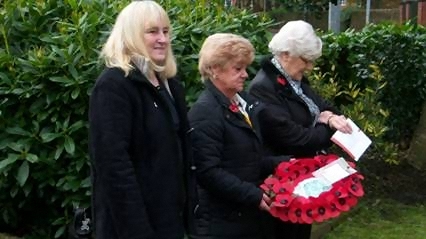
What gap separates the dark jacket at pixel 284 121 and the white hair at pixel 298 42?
0.13 metres

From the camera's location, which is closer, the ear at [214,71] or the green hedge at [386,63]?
the ear at [214,71]

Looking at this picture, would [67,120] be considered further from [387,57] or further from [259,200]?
[387,57]

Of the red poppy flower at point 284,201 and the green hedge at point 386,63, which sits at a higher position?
the red poppy flower at point 284,201

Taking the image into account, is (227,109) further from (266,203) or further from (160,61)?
(160,61)

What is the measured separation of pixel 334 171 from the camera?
4344mm

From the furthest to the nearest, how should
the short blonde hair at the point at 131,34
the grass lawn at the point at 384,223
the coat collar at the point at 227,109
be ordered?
1. the grass lawn at the point at 384,223
2. the coat collar at the point at 227,109
3. the short blonde hair at the point at 131,34

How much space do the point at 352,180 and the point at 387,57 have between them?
463 centimetres

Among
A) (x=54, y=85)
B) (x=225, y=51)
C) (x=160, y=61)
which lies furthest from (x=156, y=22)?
(x=54, y=85)

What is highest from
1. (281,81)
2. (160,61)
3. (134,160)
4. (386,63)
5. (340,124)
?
(160,61)

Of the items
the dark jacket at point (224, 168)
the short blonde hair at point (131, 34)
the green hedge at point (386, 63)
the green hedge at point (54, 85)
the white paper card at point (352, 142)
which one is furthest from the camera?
the green hedge at point (386, 63)

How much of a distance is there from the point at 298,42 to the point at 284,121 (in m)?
0.44

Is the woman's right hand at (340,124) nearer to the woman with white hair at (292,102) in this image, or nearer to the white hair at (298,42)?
the woman with white hair at (292,102)

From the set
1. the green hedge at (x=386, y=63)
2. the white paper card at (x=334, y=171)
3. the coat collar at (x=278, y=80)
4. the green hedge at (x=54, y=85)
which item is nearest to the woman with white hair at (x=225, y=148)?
the white paper card at (x=334, y=171)

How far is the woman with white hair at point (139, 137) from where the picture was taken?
3387 mm
